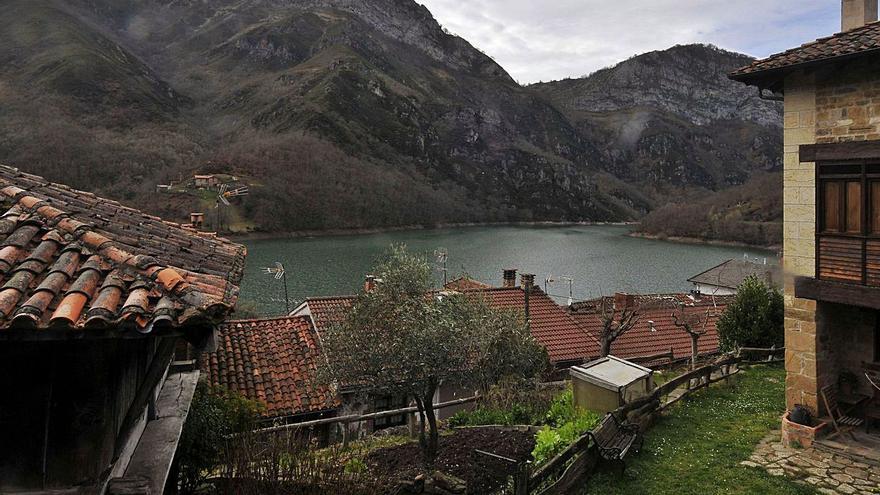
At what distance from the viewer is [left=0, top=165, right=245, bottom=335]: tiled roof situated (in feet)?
10.4

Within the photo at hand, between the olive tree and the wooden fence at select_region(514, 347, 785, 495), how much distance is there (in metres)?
1.97

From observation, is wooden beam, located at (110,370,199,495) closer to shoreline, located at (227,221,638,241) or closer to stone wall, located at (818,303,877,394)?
stone wall, located at (818,303,877,394)

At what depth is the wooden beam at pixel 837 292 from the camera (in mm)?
10273

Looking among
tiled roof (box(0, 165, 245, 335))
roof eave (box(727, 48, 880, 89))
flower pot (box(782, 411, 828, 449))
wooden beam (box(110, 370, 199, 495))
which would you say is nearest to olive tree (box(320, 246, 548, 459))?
wooden beam (box(110, 370, 199, 495))

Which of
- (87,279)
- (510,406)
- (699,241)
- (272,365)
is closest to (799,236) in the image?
(510,406)

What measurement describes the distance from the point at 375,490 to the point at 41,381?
16.2 feet

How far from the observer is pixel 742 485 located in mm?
9180

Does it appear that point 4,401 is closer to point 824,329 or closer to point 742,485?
point 742,485

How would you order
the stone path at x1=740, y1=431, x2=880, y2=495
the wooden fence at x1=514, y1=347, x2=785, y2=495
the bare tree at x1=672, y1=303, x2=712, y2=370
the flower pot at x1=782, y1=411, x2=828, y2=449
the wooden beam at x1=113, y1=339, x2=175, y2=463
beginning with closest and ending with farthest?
the wooden beam at x1=113, y1=339, x2=175, y2=463, the wooden fence at x1=514, y1=347, x2=785, y2=495, the stone path at x1=740, y1=431, x2=880, y2=495, the flower pot at x1=782, y1=411, x2=828, y2=449, the bare tree at x1=672, y1=303, x2=712, y2=370

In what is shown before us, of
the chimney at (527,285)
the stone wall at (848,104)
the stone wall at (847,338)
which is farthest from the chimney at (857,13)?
the chimney at (527,285)

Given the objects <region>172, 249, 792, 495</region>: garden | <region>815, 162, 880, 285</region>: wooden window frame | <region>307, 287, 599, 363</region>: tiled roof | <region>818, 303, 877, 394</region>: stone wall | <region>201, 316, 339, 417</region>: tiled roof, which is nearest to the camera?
<region>172, 249, 792, 495</region>: garden

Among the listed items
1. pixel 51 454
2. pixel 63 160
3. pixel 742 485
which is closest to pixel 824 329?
pixel 742 485

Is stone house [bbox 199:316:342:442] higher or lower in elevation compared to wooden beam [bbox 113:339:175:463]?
lower

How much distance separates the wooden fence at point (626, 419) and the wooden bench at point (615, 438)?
14 centimetres
